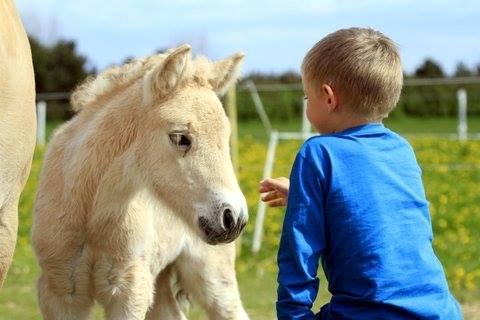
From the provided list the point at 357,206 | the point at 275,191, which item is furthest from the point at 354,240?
the point at 275,191

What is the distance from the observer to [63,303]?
15.6 feet

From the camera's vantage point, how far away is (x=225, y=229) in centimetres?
422

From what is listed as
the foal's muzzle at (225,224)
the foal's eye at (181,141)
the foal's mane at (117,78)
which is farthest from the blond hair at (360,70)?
the foal's mane at (117,78)

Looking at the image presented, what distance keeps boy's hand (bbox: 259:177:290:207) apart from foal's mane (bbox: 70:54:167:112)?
4.62ft

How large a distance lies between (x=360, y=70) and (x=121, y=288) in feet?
6.73

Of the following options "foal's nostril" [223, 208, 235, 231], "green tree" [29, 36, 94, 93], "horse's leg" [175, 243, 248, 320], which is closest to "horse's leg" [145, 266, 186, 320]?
"horse's leg" [175, 243, 248, 320]

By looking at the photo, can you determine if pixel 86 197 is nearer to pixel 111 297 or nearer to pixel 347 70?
pixel 111 297

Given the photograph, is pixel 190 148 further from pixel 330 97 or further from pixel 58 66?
pixel 58 66

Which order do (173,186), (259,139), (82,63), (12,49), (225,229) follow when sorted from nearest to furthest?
(12,49)
(225,229)
(173,186)
(259,139)
(82,63)

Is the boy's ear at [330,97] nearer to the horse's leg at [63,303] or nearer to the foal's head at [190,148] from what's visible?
the foal's head at [190,148]

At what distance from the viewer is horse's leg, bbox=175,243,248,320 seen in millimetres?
5422

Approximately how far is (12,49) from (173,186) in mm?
1180

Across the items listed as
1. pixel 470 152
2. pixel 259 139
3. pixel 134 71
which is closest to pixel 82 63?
pixel 259 139

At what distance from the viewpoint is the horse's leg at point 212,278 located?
5.42 metres
